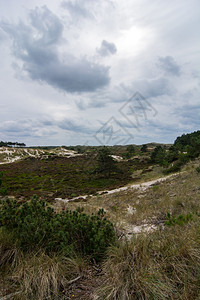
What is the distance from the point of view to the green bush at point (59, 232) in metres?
3.02

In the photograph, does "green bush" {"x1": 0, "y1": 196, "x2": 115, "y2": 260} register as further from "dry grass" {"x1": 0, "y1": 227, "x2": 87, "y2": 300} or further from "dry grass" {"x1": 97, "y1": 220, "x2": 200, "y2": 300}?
"dry grass" {"x1": 97, "y1": 220, "x2": 200, "y2": 300}

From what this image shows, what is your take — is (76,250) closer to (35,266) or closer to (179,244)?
(35,266)

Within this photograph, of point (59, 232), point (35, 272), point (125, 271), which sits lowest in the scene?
point (35, 272)

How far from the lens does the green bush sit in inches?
119

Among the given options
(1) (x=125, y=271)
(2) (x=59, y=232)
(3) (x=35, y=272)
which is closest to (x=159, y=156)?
(2) (x=59, y=232)

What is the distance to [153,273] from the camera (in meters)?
2.21

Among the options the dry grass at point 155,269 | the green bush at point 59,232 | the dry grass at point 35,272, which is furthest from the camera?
the green bush at point 59,232

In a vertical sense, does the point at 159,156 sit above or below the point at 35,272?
above

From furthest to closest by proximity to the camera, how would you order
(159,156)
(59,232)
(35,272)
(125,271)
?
(159,156) → (59,232) → (35,272) → (125,271)

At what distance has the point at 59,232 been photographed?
3.02 metres

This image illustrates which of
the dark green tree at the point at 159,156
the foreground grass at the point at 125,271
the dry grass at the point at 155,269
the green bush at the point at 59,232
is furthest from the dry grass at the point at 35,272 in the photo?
the dark green tree at the point at 159,156

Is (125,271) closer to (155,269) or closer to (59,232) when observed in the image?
(155,269)

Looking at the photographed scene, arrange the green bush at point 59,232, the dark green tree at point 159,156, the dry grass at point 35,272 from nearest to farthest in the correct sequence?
the dry grass at point 35,272
the green bush at point 59,232
the dark green tree at point 159,156

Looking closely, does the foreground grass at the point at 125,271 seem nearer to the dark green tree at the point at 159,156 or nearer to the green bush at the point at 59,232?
the green bush at the point at 59,232
